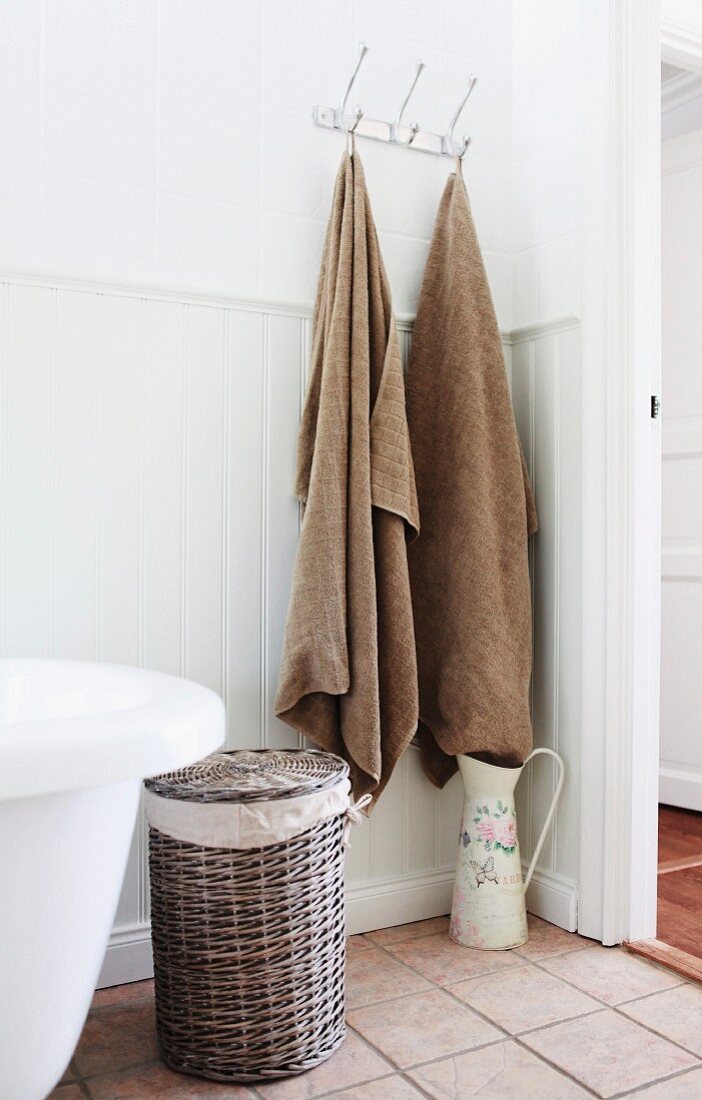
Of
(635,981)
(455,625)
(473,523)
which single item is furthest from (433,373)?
(635,981)

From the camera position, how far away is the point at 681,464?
109 inches

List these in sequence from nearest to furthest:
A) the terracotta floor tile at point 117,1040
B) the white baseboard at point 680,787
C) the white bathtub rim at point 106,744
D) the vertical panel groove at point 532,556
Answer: the white bathtub rim at point 106,744, the terracotta floor tile at point 117,1040, the vertical panel groove at point 532,556, the white baseboard at point 680,787

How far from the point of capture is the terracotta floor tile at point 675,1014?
147cm

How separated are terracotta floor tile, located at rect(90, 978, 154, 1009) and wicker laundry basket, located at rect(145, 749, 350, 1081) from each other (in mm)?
217

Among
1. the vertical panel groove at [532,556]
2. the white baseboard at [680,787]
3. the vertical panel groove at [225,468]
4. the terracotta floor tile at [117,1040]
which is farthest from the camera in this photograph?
the white baseboard at [680,787]

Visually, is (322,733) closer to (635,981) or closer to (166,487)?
(166,487)

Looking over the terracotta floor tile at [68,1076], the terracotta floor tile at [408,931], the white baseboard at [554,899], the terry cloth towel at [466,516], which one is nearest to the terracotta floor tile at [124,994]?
the terracotta floor tile at [68,1076]

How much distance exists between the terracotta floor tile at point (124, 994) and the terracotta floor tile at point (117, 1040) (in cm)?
2

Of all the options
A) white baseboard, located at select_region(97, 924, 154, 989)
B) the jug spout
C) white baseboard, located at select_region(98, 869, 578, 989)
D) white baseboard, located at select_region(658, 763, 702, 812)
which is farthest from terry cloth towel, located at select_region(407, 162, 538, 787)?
white baseboard, located at select_region(658, 763, 702, 812)

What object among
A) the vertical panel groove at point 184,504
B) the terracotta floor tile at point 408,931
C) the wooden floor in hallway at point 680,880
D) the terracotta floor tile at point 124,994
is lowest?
the wooden floor in hallway at point 680,880

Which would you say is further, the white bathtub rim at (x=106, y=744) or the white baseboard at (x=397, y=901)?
the white baseboard at (x=397, y=901)

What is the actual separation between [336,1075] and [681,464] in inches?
77.9

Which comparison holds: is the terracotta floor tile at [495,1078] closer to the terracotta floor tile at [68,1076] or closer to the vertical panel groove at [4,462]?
the terracotta floor tile at [68,1076]

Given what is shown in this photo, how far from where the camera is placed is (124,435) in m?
1.66
